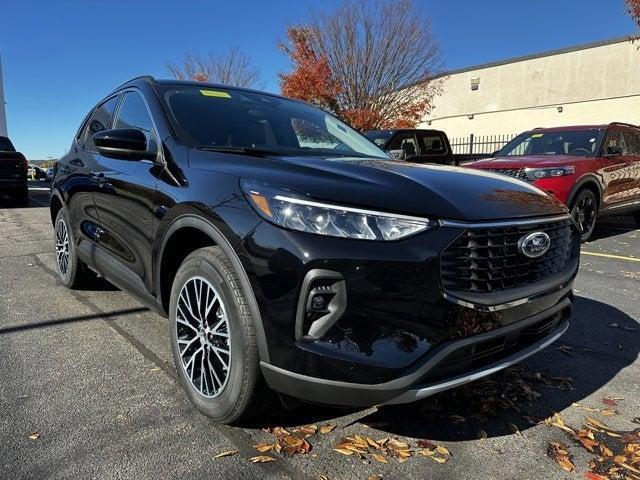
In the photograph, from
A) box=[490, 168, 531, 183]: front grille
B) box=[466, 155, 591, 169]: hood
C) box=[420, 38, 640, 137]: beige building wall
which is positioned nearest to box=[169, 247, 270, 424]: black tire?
box=[490, 168, 531, 183]: front grille

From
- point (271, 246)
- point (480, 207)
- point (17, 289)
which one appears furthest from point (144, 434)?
point (17, 289)

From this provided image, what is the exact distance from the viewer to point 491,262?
225 cm

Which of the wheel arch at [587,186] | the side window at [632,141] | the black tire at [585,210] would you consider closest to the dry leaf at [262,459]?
the wheel arch at [587,186]

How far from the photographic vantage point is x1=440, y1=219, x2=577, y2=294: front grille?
7.04 feet

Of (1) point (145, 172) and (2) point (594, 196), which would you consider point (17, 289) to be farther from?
(2) point (594, 196)

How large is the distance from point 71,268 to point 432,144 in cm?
834

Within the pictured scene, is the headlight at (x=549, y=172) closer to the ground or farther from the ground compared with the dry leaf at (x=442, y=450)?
farther from the ground

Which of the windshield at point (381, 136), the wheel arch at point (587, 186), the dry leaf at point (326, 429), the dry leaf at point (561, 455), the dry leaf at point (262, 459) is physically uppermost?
the windshield at point (381, 136)

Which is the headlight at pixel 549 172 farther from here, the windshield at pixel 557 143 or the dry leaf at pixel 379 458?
the dry leaf at pixel 379 458

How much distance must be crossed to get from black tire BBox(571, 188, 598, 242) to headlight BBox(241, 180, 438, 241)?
623cm

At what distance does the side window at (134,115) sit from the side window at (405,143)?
22.9 feet

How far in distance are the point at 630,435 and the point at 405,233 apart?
5.23 feet

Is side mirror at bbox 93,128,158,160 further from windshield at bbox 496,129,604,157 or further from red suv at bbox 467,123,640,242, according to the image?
windshield at bbox 496,129,604,157

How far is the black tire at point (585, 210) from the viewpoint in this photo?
7543 millimetres
